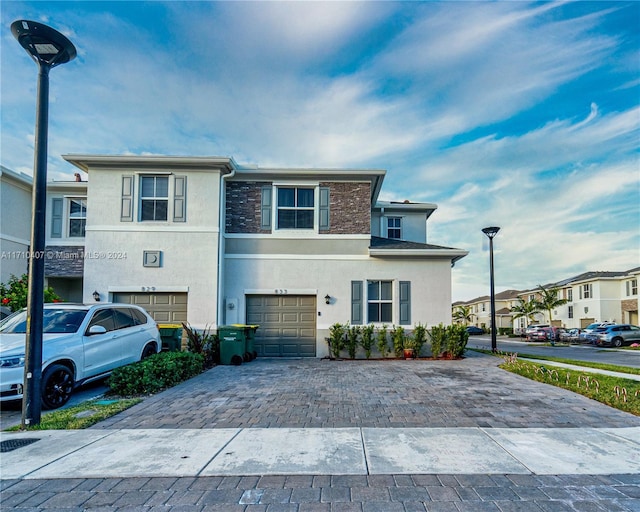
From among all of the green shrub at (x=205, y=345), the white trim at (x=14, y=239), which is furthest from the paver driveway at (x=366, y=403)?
the white trim at (x=14, y=239)

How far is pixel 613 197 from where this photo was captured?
14.7m

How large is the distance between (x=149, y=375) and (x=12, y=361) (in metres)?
2.25

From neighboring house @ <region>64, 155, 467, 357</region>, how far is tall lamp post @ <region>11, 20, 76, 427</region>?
23.7ft

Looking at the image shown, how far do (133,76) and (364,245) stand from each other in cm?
862

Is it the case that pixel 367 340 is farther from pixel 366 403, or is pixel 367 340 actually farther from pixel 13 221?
pixel 13 221

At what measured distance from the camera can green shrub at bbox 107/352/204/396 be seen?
7.64 metres

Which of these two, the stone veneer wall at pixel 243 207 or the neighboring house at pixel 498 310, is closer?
the stone veneer wall at pixel 243 207

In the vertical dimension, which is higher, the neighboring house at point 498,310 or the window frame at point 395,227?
the window frame at point 395,227

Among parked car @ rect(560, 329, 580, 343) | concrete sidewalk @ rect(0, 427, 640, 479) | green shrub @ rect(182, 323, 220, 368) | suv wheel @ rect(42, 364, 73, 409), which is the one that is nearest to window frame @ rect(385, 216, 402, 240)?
green shrub @ rect(182, 323, 220, 368)

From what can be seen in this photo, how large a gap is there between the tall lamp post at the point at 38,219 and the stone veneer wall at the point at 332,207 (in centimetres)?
813

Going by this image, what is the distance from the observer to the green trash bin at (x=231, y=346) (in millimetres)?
11797

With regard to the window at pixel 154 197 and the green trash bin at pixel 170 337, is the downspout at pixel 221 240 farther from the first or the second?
the window at pixel 154 197

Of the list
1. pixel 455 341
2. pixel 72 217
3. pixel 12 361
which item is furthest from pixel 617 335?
pixel 12 361

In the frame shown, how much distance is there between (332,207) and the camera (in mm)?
13953
